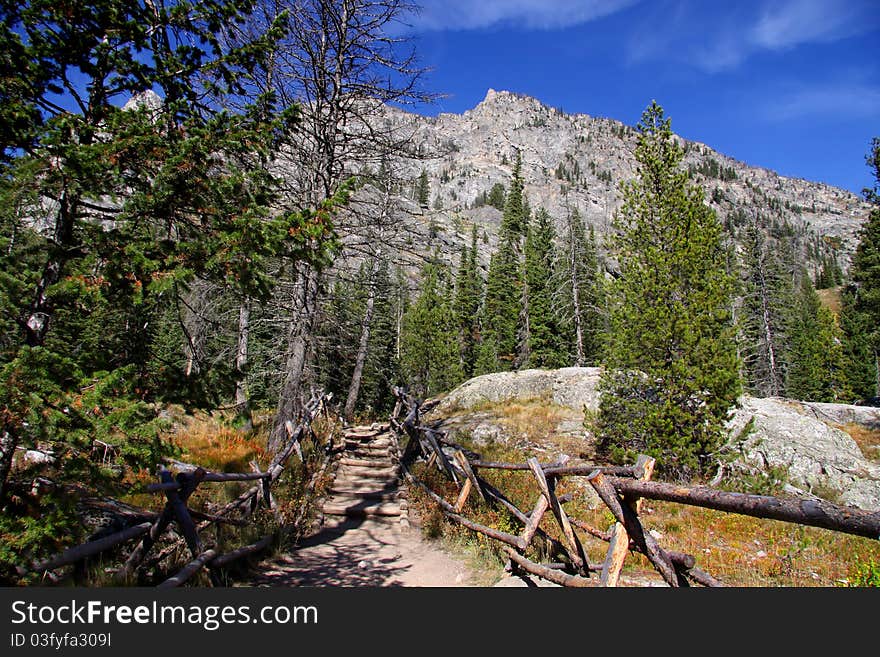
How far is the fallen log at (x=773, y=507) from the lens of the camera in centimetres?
197

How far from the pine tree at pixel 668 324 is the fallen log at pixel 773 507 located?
7.79 m

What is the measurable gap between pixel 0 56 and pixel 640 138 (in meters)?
12.3

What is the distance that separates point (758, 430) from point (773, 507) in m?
14.2

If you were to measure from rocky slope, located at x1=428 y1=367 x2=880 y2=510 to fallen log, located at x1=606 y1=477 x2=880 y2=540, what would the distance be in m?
8.11

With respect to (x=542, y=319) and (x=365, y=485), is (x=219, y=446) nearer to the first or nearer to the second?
(x=365, y=485)

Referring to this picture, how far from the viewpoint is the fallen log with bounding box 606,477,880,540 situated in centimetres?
197

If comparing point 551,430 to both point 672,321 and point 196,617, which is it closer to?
point 672,321

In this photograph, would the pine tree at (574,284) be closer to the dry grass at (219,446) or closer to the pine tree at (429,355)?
the pine tree at (429,355)

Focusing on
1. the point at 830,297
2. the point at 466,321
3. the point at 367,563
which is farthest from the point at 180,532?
the point at 830,297

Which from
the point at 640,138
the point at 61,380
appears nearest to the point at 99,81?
the point at 61,380

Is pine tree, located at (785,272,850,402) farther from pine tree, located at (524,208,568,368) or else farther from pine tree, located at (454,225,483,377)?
pine tree, located at (454,225,483,377)

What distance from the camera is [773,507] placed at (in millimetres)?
2422

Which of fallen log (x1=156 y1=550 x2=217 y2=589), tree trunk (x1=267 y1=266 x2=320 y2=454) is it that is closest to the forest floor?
fallen log (x1=156 y1=550 x2=217 y2=589)

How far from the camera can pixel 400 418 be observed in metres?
19.7
